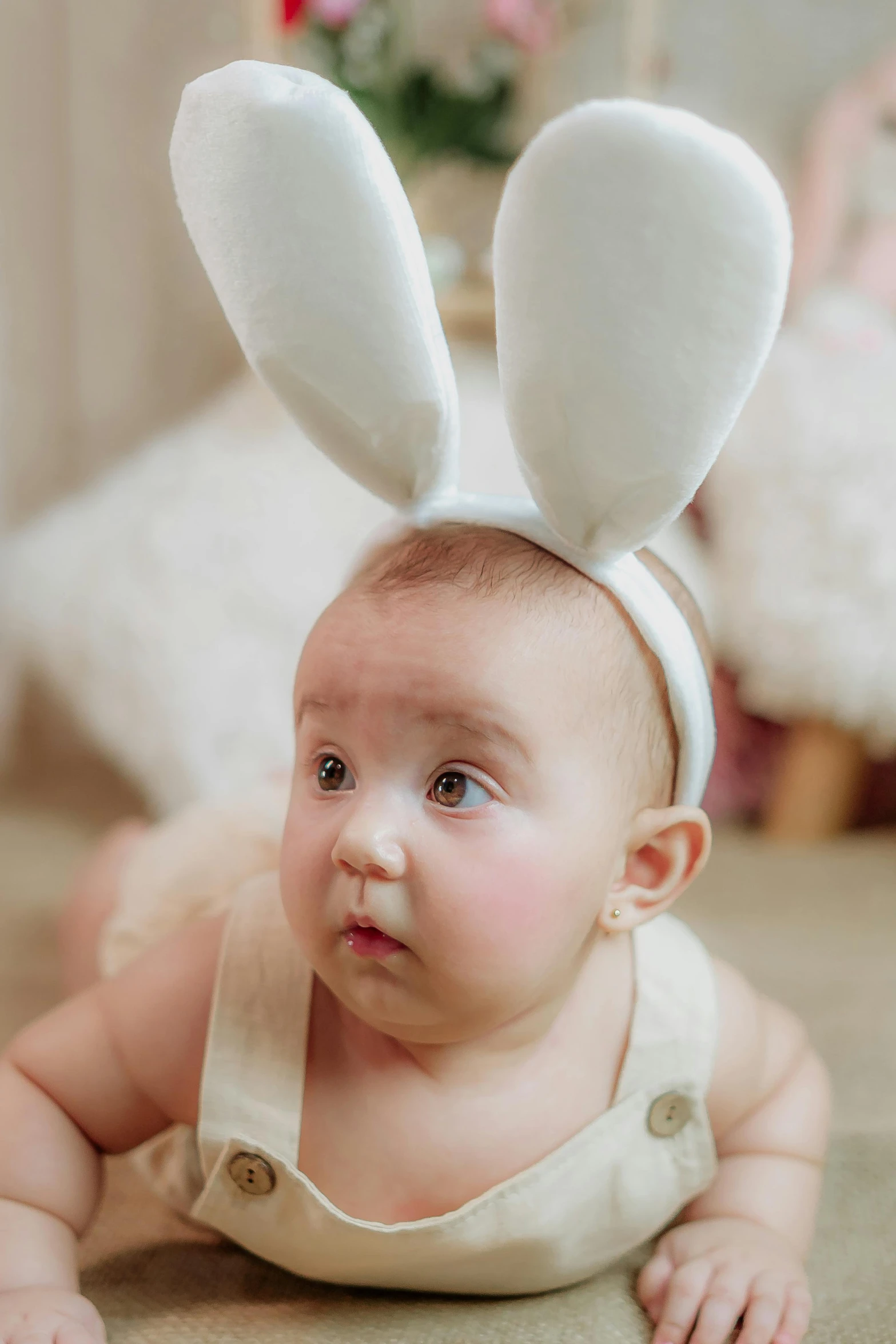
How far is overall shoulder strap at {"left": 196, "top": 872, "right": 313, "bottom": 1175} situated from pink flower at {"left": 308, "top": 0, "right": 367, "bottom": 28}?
51.3 inches

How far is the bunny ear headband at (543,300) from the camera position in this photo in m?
0.50

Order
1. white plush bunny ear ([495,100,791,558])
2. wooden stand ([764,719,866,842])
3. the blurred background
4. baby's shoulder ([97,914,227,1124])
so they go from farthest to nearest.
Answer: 1. wooden stand ([764,719,866,842])
2. the blurred background
3. baby's shoulder ([97,914,227,1124])
4. white plush bunny ear ([495,100,791,558])

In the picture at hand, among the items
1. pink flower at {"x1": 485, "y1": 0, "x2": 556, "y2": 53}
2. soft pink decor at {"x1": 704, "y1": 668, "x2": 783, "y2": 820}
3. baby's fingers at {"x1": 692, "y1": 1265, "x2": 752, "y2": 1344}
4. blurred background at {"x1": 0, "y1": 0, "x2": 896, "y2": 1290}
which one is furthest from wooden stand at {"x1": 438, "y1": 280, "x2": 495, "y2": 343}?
baby's fingers at {"x1": 692, "y1": 1265, "x2": 752, "y2": 1344}

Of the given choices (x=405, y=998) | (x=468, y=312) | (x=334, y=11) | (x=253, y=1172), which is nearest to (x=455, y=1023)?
(x=405, y=998)

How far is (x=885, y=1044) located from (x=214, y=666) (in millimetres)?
755

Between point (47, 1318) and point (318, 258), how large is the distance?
49 cm

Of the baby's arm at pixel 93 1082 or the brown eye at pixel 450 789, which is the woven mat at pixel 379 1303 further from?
the brown eye at pixel 450 789

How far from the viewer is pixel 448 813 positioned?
61 centimetres

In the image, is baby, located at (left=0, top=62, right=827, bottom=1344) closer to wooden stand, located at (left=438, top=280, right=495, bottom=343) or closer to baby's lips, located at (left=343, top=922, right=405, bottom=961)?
baby's lips, located at (left=343, top=922, right=405, bottom=961)

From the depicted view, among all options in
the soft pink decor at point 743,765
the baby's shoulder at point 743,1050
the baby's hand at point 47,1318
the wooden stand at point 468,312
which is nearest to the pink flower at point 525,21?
the wooden stand at point 468,312

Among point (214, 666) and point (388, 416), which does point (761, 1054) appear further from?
point (214, 666)

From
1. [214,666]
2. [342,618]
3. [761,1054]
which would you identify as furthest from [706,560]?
[342,618]

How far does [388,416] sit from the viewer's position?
63 centimetres

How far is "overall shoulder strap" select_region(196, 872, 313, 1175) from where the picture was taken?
673 millimetres
